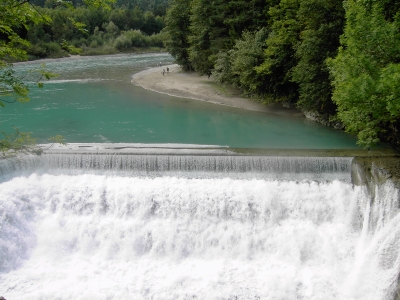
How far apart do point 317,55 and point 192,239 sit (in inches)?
377

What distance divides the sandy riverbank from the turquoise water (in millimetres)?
822

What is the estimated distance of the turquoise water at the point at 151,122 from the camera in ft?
51.8

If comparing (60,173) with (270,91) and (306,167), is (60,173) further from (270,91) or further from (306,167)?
(270,91)

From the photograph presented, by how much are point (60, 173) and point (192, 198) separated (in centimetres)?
437

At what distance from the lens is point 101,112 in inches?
816

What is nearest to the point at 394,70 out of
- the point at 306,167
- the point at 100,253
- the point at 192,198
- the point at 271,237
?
the point at 306,167

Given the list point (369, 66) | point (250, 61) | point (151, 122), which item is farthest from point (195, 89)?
point (369, 66)

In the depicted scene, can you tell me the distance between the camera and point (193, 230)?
10.9 m

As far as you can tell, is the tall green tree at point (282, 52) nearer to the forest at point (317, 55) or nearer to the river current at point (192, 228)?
the forest at point (317, 55)

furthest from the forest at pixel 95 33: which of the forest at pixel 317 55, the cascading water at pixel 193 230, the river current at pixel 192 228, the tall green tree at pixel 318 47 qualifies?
the cascading water at pixel 193 230

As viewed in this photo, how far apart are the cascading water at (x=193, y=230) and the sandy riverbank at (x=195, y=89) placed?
938cm

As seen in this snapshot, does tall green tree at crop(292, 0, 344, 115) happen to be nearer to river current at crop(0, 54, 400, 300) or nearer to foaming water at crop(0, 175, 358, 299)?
river current at crop(0, 54, 400, 300)

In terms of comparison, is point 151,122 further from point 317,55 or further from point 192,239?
point 192,239

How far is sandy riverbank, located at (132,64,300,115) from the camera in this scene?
21422 millimetres
